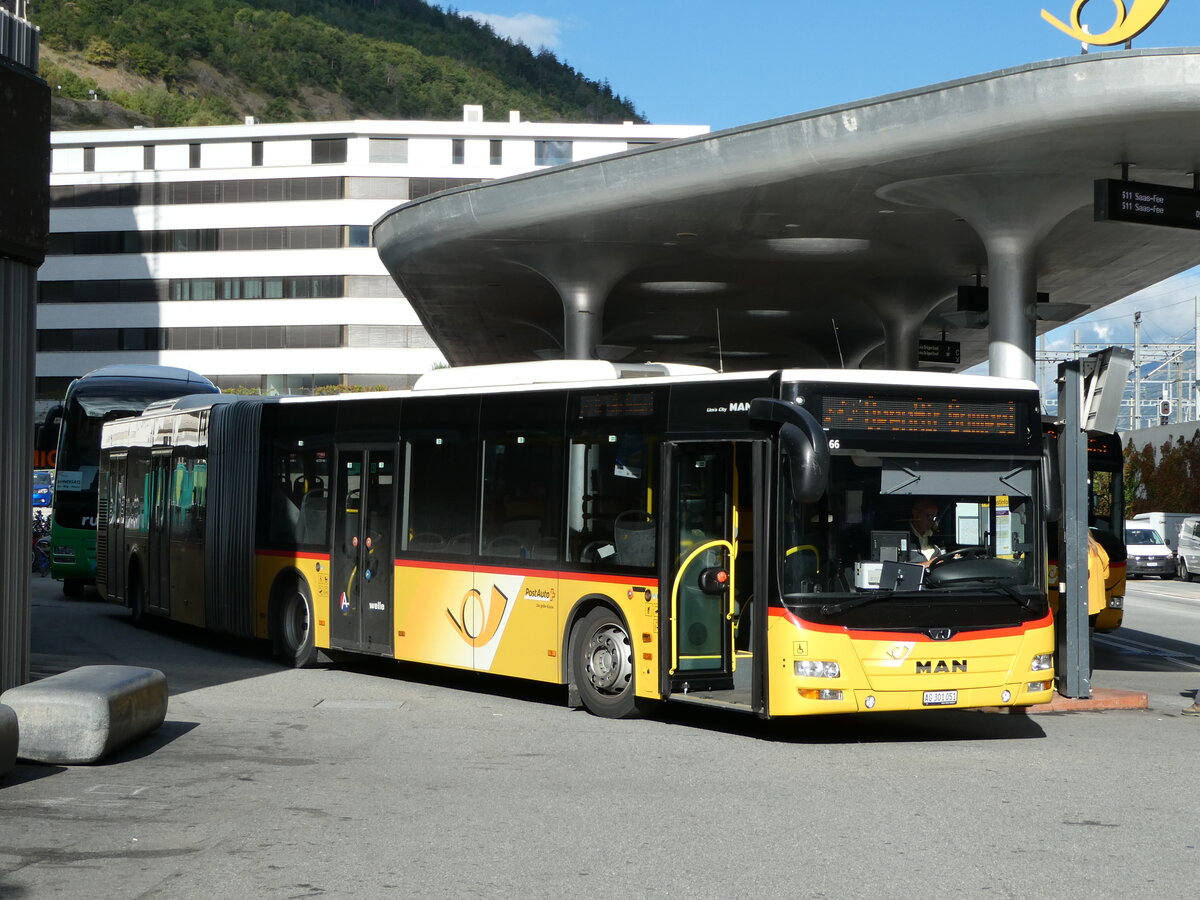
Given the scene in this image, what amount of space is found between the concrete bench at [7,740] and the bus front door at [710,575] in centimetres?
501

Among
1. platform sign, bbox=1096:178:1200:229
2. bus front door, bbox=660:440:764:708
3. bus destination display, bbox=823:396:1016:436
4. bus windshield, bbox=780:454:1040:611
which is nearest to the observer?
bus windshield, bbox=780:454:1040:611

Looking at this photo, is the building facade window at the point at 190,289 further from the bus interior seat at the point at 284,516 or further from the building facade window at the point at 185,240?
the bus interior seat at the point at 284,516

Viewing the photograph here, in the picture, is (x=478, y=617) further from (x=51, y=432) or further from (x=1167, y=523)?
(x=1167, y=523)

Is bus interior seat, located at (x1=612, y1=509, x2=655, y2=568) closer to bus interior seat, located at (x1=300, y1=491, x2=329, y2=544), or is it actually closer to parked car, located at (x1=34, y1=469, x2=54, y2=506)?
bus interior seat, located at (x1=300, y1=491, x2=329, y2=544)

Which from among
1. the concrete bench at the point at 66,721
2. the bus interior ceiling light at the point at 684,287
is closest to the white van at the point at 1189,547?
the bus interior ceiling light at the point at 684,287

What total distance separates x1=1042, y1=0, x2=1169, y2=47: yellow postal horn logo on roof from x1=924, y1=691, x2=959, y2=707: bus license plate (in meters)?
8.72

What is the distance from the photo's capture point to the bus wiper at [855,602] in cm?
1106

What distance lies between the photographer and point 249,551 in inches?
719

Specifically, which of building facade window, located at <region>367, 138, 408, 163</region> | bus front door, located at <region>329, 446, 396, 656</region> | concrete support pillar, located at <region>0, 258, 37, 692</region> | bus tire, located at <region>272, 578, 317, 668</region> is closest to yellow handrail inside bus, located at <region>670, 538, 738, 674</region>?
bus front door, located at <region>329, 446, 396, 656</region>

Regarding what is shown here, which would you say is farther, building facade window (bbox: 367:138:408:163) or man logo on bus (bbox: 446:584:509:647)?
building facade window (bbox: 367:138:408:163)

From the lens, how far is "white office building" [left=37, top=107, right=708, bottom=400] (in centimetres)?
7856

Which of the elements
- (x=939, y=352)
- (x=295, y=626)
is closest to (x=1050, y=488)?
(x=295, y=626)

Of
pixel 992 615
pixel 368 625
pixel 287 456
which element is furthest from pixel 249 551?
pixel 992 615

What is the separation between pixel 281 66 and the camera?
159375mm
